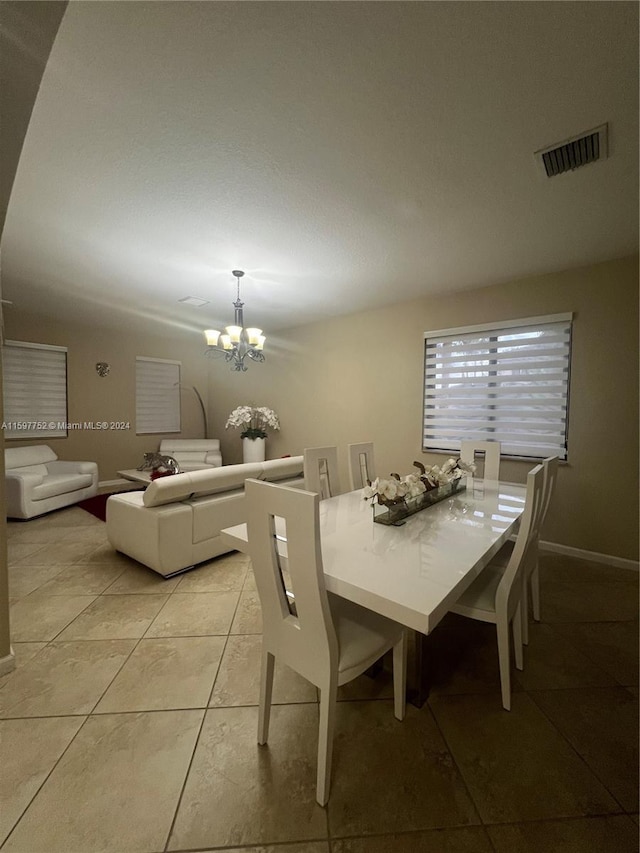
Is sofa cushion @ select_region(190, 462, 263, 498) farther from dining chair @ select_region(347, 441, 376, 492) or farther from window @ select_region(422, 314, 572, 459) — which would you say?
window @ select_region(422, 314, 572, 459)

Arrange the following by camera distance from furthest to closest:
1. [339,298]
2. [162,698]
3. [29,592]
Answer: [339,298], [29,592], [162,698]

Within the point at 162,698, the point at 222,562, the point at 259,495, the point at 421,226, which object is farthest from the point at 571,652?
the point at 421,226

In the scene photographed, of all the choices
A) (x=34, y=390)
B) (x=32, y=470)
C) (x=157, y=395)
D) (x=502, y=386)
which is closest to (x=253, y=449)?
(x=157, y=395)

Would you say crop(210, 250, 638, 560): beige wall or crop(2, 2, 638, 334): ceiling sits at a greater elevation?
crop(2, 2, 638, 334): ceiling

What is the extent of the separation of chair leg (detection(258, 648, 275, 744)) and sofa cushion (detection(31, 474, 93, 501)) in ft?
12.8

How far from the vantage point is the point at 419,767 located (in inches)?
47.1

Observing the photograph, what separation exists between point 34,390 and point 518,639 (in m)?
6.10

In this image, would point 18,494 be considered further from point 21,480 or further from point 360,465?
point 360,465

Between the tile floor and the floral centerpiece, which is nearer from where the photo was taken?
the tile floor

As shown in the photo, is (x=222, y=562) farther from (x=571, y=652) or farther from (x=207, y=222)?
(x=207, y=222)

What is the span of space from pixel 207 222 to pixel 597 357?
326 centimetres

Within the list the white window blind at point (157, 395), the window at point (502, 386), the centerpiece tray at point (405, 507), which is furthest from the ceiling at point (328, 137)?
the white window blind at point (157, 395)

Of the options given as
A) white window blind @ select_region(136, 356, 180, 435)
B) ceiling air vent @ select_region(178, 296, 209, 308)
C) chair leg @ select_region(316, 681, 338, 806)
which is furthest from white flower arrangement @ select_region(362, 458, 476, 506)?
white window blind @ select_region(136, 356, 180, 435)

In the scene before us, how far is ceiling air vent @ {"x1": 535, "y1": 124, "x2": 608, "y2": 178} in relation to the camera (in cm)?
145
